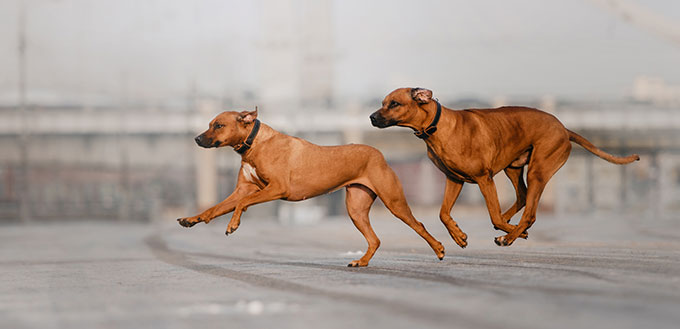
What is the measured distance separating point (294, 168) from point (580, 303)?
13.7 ft

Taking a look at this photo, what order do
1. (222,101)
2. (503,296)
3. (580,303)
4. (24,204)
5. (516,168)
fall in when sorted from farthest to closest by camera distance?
(222,101) < (24,204) < (516,168) < (503,296) < (580,303)

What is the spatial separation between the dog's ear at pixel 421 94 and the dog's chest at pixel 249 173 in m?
1.98

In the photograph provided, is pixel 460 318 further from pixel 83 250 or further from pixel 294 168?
pixel 83 250

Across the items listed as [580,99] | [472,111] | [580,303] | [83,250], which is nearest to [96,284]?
[472,111]

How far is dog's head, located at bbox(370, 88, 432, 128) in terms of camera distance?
33.3 ft

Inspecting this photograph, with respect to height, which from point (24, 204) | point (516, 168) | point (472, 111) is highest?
point (472, 111)

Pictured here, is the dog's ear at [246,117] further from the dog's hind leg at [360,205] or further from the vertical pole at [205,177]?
the vertical pole at [205,177]

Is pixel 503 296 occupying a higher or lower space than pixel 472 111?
lower

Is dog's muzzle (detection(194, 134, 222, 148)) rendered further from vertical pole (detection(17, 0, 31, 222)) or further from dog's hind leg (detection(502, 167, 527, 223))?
vertical pole (detection(17, 0, 31, 222))

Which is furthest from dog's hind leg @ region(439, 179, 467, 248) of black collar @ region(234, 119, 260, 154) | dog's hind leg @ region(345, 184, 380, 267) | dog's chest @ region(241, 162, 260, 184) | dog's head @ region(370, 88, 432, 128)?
black collar @ region(234, 119, 260, 154)

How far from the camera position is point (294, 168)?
10492 mm

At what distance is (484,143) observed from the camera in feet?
34.5

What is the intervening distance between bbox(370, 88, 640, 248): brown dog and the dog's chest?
4.81ft

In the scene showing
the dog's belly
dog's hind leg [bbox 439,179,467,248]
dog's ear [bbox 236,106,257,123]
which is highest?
dog's ear [bbox 236,106,257,123]
